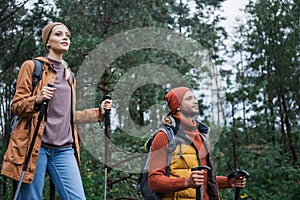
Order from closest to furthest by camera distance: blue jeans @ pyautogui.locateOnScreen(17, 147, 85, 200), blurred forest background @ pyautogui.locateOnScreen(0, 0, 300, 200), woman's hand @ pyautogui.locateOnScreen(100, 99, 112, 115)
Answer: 1. blue jeans @ pyautogui.locateOnScreen(17, 147, 85, 200)
2. woman's hand @ pyautogui.locateOnScreen(100, 99, 112, 115)
3. blurred forest background @ pyautogui.locateOnScreen(0, 0, 300, 200)

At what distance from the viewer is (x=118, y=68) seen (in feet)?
23.4

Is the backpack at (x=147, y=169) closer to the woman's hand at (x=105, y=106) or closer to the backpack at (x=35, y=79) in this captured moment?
the woman's hand at (x=105, y=106)

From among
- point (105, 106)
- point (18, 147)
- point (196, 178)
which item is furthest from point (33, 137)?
point (196, 178)

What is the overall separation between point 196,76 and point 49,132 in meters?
5.51

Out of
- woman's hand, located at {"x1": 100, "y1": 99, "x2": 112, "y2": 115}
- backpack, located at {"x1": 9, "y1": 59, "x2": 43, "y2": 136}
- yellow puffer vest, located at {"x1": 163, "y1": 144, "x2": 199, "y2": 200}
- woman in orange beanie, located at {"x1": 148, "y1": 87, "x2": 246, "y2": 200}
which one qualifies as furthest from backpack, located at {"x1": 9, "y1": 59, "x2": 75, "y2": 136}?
yellow puffer vest, located at {"x1": 163, "y1": 144, "x2": 199, "y2": 200}

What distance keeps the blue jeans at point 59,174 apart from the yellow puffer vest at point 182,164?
0.60m

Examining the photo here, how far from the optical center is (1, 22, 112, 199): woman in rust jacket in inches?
95.7

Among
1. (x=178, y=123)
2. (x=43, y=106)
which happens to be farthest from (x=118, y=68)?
(x=43, y=106)

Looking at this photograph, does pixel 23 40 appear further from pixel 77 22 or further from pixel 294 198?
pixel 294 198

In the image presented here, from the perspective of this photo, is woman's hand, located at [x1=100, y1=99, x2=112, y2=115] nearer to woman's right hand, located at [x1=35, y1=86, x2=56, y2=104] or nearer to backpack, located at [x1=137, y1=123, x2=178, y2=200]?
backpack, located at [x1=137, y1=123, x2=178, y2=200]

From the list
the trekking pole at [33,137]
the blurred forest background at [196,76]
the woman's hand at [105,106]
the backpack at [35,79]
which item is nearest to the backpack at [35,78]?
the backpack at [35,79]

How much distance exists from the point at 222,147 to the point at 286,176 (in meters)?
2.07

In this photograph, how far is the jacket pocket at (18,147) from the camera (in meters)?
2.42

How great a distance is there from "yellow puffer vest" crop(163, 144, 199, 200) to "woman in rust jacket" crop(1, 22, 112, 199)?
60 centimetres
